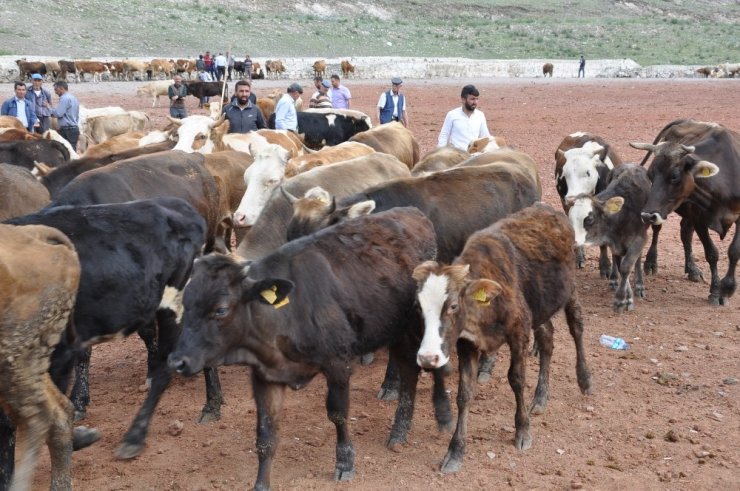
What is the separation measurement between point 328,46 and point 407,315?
220 ft

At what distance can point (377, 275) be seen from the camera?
6.09 meters

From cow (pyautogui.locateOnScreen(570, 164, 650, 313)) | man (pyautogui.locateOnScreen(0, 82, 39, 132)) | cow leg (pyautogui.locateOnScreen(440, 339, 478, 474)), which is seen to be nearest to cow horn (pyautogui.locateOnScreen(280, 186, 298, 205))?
cow leg (pyautogui.locateOnScreen(440, 339, 478, 474))

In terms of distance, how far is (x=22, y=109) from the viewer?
57.8ft

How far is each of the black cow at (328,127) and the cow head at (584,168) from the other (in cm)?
640

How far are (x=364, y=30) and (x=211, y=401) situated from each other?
74.2 metres

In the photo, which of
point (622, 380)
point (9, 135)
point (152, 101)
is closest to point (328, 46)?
point (152, 101)

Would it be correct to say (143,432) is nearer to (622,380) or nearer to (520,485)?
(520,485)

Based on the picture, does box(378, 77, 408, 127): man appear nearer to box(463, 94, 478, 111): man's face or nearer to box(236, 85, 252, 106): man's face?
box(236, 85, 252, 106): man's face

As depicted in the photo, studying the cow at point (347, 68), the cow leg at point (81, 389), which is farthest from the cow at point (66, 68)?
the cow leg at point (81, 389)

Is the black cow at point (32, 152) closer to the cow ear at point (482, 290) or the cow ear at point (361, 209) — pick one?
the cow ear at point (361, 209)

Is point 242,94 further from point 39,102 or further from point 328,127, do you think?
point 39,102

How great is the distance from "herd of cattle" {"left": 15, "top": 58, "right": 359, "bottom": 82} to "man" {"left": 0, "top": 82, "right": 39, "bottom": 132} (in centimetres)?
2786

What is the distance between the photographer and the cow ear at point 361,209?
24.1 feet

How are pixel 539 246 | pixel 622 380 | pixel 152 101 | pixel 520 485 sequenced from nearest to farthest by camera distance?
pixel 520 485
pixel 539 246
pixel 622 380
pixel 152 101
